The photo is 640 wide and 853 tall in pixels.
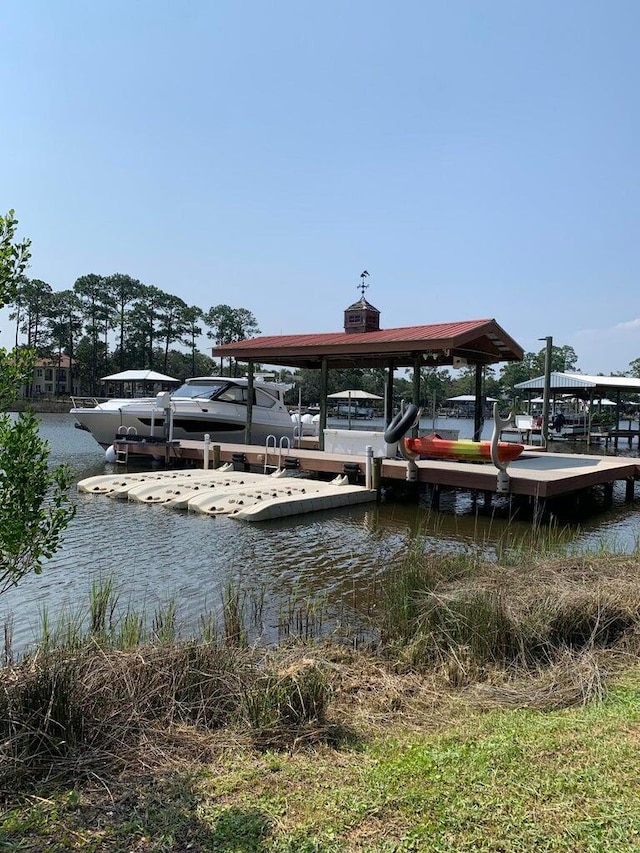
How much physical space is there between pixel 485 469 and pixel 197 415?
1011 cm

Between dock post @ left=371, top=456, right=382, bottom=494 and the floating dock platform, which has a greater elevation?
dock post @ left=371, top=456, right=382, bottom=494

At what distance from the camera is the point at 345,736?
347 centimetres

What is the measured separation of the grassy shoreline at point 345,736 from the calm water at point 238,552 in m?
1.82

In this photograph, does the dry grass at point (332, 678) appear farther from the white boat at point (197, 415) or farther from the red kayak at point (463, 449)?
the white boat at point (197, 415)

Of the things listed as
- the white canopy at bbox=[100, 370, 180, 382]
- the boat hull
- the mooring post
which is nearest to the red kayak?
the mooring post

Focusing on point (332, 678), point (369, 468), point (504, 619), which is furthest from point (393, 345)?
point (332, 678)

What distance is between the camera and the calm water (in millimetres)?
6875

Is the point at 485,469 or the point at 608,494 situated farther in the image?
the point at 608,494

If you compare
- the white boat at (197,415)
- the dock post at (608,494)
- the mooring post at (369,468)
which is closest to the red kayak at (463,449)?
the mooring post at (369,468)

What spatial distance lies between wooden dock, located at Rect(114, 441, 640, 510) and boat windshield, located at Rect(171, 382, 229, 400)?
2.23 m

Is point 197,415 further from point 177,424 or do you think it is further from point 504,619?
point 504,619

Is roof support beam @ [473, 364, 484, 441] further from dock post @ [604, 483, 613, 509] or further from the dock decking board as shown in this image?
dock post @ [604, 483, 613, 509]

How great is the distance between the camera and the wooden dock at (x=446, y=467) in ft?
39.5

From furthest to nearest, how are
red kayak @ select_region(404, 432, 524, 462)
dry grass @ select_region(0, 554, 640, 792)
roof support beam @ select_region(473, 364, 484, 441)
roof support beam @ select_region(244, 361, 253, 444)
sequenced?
1. roof support beam @ select_region(244, 361, 253, 444)
2. roof support beam @ select_region(473, 364, 484, 441)
3. red kayak @ select_region(404, 432, 524, 462)
4. dry grass @ select_region(0, 554, 640, 792)
